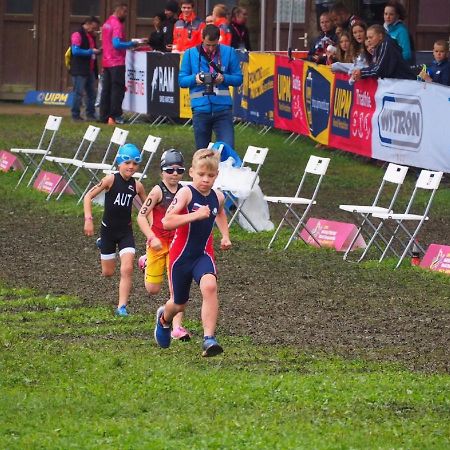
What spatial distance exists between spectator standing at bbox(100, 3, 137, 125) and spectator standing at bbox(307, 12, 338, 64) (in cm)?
607

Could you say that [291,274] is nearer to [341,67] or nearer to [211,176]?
[211,176]

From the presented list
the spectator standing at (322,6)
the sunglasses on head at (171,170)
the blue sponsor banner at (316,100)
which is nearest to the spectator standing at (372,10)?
the spectator standing at (322,6)

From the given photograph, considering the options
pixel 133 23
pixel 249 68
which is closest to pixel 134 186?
pixel 249 68

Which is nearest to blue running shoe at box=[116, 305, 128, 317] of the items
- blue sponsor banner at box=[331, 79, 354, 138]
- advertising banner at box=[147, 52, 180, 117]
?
blue sponsor banner at box=[331, 79, 354, 138]

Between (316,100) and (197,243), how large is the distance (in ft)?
41.1

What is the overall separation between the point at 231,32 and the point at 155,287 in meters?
15.8

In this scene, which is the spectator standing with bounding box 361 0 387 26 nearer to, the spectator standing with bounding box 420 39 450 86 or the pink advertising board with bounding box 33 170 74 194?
the spectator standing with bounding box 420 39 450 86

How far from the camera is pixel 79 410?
333 inches

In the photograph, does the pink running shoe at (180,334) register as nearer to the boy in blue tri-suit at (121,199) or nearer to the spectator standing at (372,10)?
the boy in blue tri-suit at (121,199)

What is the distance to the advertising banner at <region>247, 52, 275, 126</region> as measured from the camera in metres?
25.0

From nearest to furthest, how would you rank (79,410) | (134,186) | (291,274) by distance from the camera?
(79,410) < (134,186) < (291,274)

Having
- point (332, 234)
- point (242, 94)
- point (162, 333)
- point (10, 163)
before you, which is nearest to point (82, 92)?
point (242, 94)

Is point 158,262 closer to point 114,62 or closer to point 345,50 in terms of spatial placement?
point 345,50

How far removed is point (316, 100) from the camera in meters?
22.5
